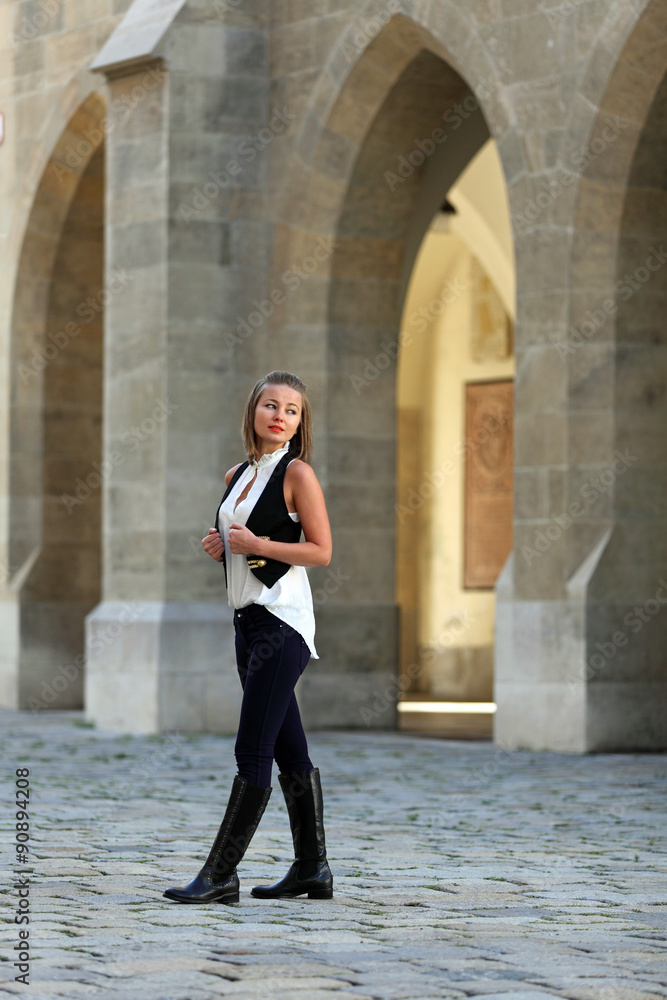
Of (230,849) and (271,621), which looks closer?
(230,849)

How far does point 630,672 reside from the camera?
455 inches

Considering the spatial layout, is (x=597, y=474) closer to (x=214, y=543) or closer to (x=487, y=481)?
(x=214, y=543)

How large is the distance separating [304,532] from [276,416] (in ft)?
1.29

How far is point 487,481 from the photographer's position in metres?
19.2

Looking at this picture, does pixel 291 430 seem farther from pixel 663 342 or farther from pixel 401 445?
pixel 401 445

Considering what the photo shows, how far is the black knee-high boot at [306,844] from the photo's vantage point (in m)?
5.68

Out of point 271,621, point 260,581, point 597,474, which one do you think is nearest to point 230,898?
point 271,621

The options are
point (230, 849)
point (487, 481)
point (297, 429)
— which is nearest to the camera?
point (230, 849)

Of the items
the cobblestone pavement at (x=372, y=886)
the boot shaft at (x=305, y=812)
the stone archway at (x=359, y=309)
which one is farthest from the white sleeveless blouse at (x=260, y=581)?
the stone archway at (x=359, y=309)

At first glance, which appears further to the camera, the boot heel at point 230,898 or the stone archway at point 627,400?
the stone archway at point 627,400

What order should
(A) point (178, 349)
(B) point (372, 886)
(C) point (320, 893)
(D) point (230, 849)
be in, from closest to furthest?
(D) point (230, 849), (C) point (320, 893), (B) point (372, 886), (A) point (178, 349)

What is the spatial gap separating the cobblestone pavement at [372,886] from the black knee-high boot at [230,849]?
0.18ft

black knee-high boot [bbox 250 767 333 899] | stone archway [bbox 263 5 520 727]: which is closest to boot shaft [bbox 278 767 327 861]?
black knee-high boot [bbox 250 767 333 899]

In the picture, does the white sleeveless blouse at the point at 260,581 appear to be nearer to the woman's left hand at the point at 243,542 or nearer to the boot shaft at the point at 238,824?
the woman's left hand at the point at 243,542
